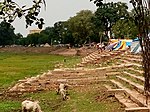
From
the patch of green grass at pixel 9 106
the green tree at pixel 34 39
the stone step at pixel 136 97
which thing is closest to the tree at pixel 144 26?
the stone step at pixel 136 97

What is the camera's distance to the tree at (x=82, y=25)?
82.9m

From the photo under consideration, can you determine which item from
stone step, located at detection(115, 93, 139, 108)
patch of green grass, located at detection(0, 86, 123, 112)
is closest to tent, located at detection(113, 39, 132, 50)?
patch of green grass, located at detection(0, 86, 123, 112)

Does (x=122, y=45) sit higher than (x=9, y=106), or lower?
higher

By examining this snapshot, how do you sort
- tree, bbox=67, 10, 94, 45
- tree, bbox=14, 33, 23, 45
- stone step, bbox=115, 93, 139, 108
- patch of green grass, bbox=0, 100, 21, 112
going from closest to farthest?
stone step, bbox=115, 93, 139, 108
patch of green grass, bbox=0, 100, 21, 112
tree, bbox=67, 10, 94, 45
tree, bbox=14, 33, 23, 45

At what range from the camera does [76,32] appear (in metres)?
86.1

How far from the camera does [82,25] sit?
8388 cm

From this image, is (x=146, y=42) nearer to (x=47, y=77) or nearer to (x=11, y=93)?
(x=11, y=93)

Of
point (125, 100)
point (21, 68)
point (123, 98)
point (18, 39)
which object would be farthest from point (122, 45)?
point (18, 39)

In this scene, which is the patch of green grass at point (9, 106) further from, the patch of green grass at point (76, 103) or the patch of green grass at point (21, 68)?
the patch of green grass at point (21, 68)

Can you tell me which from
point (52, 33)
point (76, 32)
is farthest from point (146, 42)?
point (52, 33)

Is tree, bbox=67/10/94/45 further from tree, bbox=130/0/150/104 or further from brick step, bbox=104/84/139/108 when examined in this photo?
tree, bbox=130/0/150/104

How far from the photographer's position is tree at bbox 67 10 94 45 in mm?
82925

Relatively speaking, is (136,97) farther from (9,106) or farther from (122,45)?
(122,45)

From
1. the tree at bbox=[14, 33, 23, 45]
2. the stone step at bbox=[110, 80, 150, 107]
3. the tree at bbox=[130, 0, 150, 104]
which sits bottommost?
the tree at bbox=[14, 33, 23, 45]
